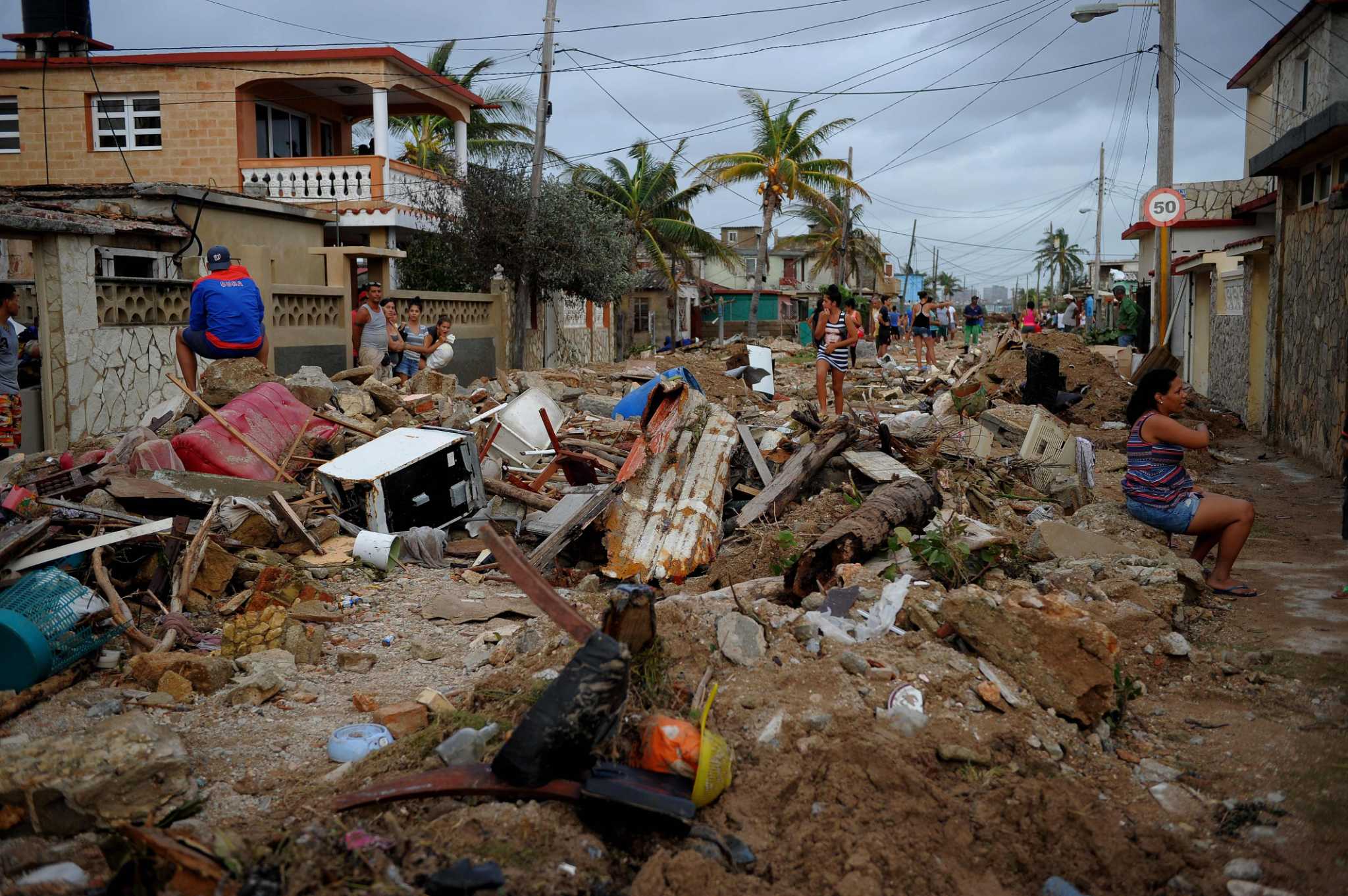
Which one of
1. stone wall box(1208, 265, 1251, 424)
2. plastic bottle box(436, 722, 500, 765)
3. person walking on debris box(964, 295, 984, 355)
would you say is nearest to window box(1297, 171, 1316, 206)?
stone wall box(1208, 265, 1251, 424)

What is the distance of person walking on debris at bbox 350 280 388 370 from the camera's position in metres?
13.2

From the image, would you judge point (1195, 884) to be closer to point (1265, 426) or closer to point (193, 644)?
point (193, 644)

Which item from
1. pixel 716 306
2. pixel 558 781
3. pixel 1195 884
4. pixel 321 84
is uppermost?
pixel 321 84

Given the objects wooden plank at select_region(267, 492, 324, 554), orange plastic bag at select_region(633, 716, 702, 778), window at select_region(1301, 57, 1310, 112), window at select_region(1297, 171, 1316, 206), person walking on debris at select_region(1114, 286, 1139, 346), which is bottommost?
orange plastic bag at select_region(633, 716, 702, 778)

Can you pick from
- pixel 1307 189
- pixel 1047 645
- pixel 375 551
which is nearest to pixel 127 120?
pixel 375 551

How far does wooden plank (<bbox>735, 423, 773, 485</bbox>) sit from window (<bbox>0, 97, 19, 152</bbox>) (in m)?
20.4

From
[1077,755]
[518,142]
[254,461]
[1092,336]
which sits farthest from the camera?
[518,142]

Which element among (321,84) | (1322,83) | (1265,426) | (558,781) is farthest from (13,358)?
(1322,83)

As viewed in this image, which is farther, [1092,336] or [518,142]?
[518,142]

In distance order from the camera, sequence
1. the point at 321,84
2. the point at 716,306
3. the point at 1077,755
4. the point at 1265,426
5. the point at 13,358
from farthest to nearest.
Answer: the point at 716,306, the point at 321,84, the point at 1265,426, the point at 13,358, the point at 1077,755

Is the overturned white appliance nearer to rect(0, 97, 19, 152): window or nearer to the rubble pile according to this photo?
the rubble pile

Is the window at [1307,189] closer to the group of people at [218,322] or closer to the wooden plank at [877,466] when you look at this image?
the wooden plank at [877,466]

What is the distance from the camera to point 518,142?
29.6 m

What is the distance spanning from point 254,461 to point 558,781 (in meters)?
5.41
